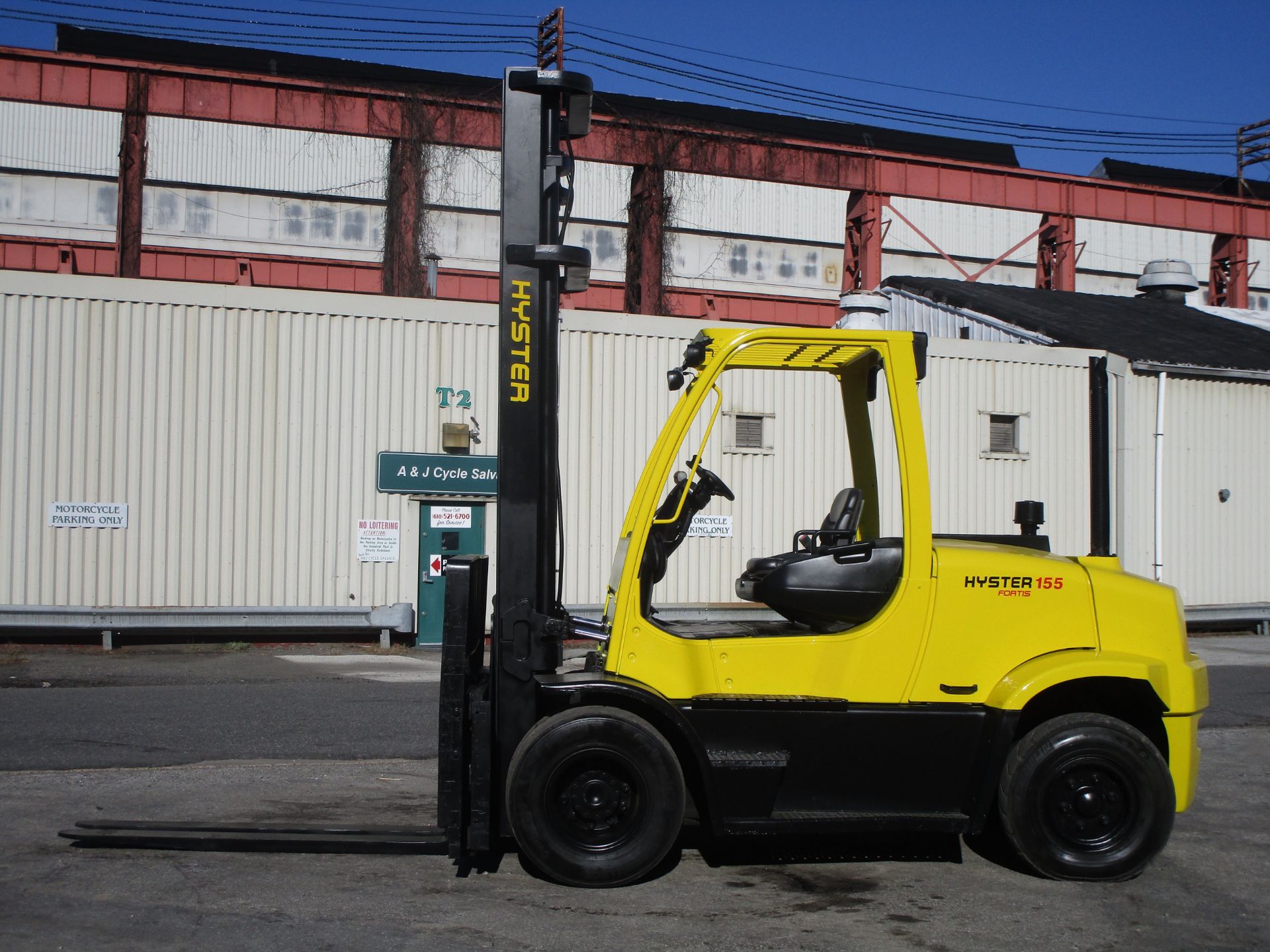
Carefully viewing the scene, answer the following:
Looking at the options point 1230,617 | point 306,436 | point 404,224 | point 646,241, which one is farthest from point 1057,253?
point 306,436

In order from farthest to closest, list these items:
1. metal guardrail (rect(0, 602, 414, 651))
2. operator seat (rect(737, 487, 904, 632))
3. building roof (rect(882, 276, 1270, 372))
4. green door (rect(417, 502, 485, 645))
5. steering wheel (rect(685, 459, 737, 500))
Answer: building roof (rect(882, 276, 1270, 372)) → green door (rect(417, 502, 485, 645)) → metal guardrail (rect(0, 602, 414, 651)) → steering wheel (rect(685, 459, 737, 500)) → operator seat (rect(737, 487, 904, 632))

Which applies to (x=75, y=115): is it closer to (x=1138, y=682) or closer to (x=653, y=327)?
(x=653, y=327)

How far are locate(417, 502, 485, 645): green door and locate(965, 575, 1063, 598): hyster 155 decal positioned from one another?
11183 mm

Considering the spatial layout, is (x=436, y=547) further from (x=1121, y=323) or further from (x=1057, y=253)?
(x=1057, y=253)

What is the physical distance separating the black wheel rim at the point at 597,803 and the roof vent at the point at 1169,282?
26400 millimetres

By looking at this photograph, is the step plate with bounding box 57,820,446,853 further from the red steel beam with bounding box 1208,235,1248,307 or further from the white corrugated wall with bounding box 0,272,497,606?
the red steel beam with bounding box 1208,235,1248,307

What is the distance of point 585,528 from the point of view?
1623cm

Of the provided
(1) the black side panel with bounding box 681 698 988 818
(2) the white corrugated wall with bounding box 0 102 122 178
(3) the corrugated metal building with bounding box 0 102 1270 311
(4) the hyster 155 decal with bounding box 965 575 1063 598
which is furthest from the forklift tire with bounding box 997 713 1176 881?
(2) the white corrugated wall with bounding box 0 102 122 178

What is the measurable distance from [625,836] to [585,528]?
446 inches

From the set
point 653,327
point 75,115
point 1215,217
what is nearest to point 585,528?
point 653,327

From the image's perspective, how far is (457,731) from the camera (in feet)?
16.4

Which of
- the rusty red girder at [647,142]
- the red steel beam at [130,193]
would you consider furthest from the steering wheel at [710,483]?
the red steel beam at [130,193]

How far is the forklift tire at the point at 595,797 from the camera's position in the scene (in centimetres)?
488

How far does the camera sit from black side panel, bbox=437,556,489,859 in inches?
196
